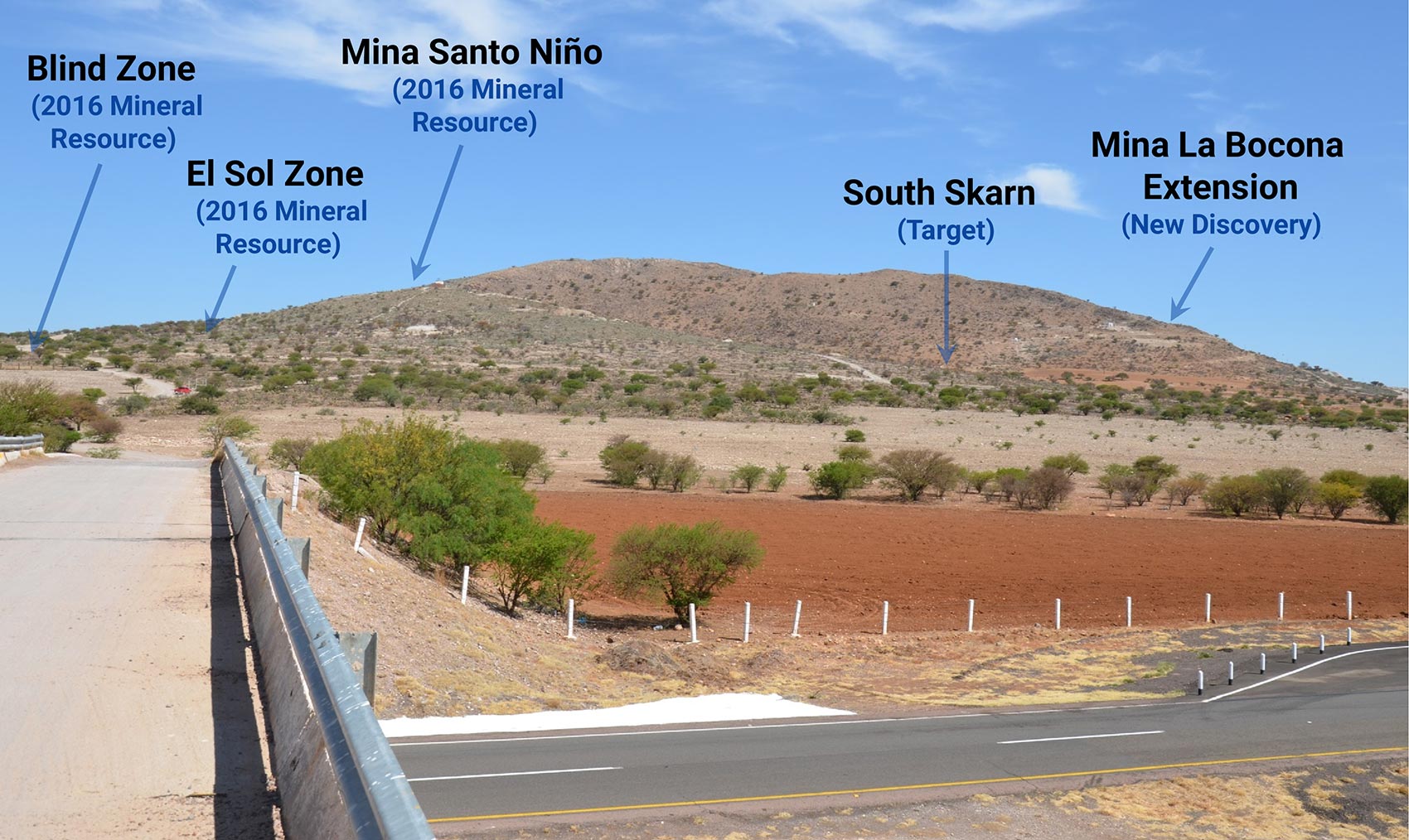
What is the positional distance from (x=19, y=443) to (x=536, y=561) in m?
11.4

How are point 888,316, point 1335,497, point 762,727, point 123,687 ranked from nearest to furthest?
point 123,687 < point 762,727 < point 1335,497 < point 888,316

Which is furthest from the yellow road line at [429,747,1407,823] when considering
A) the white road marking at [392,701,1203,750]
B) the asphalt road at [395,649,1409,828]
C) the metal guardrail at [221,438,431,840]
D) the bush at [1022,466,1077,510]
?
the bush at [1022,466,1077,510]

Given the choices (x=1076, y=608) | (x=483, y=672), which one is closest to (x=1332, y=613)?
(x=1076, y=608)

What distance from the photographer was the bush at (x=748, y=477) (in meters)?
60.9

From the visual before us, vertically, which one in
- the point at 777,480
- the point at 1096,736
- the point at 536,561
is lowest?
the point at 1096,736

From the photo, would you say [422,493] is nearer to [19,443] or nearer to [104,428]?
[19,443]

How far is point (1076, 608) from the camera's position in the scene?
3578 cm

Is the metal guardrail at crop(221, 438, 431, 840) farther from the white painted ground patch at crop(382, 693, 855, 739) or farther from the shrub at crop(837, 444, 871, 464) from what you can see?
the shrub at crop(837, 444, 871, 464)

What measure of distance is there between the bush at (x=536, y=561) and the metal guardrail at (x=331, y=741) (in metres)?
20.5

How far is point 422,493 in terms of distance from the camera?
27.2 meters

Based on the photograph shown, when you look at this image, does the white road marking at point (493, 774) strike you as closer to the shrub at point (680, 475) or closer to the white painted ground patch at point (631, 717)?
the white painted ground patch at point (631, 717)

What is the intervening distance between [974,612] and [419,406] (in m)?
50.9

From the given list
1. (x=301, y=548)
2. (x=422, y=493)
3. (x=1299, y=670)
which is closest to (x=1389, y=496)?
(x=1299, y=670)

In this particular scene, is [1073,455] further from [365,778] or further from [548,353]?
[365,778]
